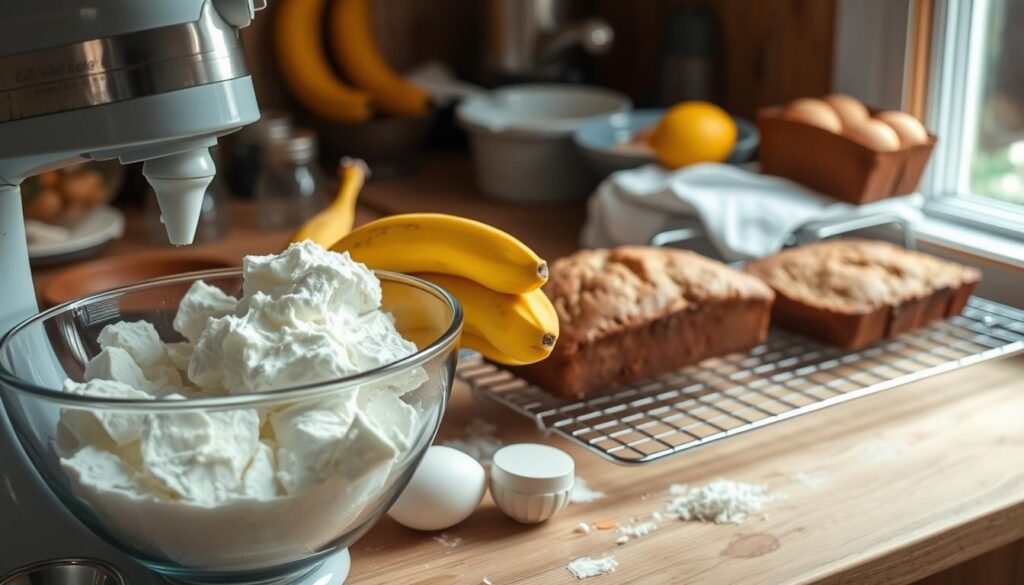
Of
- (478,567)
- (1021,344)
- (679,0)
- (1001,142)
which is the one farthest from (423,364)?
(679,0)

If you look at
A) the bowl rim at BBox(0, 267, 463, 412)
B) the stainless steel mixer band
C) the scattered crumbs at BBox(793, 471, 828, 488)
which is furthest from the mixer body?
the scattered crumbs at BBox(793, 471, 828, 488)

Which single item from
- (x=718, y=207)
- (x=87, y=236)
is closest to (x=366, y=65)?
(x=87, y=236)

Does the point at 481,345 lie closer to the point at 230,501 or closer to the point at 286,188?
the point at 230,501

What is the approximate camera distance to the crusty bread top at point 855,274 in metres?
1.12

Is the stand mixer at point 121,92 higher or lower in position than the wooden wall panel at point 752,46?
higher

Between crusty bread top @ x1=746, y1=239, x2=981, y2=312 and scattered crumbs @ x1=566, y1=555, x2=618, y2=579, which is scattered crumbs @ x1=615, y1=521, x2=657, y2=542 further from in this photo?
crusty bread top @ x1=746, y1=239, x2=981, y2=312

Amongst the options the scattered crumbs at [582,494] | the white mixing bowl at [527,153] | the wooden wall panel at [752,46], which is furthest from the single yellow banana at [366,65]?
the scattered crumbs at [582,494]

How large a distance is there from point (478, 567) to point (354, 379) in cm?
23

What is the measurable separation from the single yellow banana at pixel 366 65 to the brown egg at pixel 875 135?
82 centimetres

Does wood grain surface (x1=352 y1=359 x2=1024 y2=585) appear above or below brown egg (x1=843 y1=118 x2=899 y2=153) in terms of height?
below

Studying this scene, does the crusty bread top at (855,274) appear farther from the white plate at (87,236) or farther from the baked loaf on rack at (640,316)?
the white plate at (87,236)

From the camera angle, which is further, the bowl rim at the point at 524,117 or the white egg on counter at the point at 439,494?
the bowl rim at the point at 524,117

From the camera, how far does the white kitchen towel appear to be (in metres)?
1.33

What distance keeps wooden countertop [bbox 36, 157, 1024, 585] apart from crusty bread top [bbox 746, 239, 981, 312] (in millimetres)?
101
